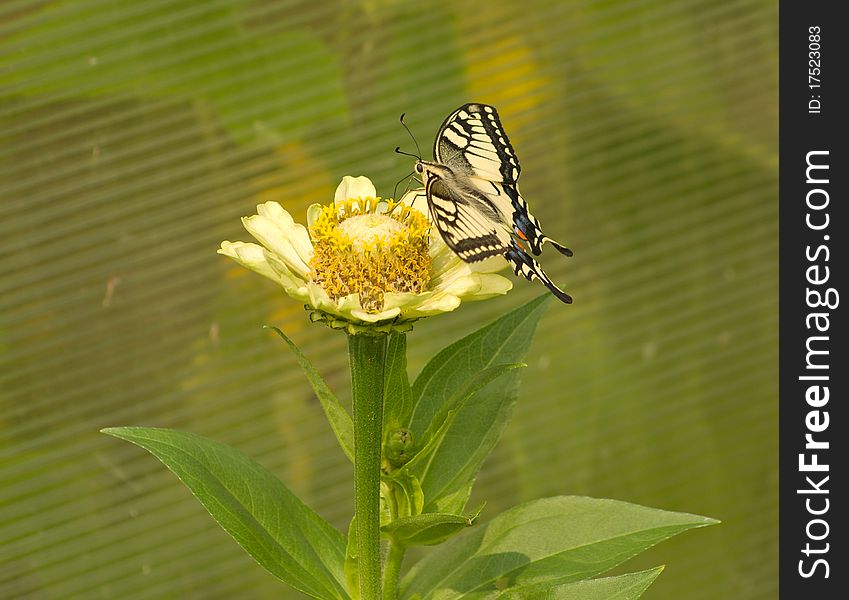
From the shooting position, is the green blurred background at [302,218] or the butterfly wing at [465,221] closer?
the butterfly wing at [465,221]

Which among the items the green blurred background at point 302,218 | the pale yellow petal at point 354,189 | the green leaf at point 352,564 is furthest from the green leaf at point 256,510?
the green blurred background at point 302,218

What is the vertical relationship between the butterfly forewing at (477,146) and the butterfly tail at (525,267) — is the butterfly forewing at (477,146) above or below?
above

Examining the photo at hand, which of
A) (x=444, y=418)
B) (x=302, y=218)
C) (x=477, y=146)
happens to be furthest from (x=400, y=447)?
(x=302, y=218)

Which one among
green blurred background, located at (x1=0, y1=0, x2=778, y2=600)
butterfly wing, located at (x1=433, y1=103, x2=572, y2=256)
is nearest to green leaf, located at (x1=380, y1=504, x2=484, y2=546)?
butterfly wing, located at (x1=433, y1=103, x2=572, y2=256)

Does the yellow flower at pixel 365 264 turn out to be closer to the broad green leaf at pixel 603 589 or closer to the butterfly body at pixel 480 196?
the butterfly body at pixel 480 196

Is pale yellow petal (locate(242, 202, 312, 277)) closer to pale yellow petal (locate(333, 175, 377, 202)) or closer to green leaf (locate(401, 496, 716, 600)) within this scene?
pale yellow petal (locate(333, 175, 377, 202))

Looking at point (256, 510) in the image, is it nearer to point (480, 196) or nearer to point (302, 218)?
point (480, 196)

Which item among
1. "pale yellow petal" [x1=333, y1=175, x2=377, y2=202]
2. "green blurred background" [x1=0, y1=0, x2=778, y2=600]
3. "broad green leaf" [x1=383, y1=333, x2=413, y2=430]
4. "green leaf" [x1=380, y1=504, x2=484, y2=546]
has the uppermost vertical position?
"green blurred background" [x1=0, y1=0, x2=778, y2=600]
